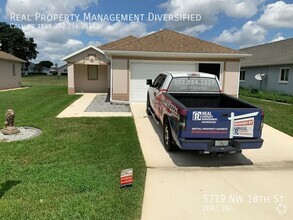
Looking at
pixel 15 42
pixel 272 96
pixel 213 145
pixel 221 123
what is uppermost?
pixel 15 42

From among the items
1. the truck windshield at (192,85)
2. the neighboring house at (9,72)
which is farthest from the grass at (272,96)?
the neighboring house at (9,72)

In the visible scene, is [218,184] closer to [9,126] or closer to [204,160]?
[204,160]

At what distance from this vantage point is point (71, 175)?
479 cm

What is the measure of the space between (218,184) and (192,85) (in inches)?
149

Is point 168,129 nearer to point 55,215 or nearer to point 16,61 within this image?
point 55,215

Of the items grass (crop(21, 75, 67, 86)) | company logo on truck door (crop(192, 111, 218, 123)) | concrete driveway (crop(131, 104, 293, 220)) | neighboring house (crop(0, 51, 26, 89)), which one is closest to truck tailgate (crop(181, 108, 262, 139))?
company logo on truck door (crop(192, 111, 218, 123))

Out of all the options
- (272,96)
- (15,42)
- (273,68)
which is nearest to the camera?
(272,96)

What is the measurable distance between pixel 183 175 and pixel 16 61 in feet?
89.8

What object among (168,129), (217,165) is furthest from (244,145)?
(168,129)

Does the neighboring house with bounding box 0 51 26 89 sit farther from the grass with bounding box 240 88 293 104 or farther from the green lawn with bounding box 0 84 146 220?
the grass with bounding box 240 88 293 104

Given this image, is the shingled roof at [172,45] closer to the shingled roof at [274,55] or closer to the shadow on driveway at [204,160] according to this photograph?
the shingled roof at [274,55]

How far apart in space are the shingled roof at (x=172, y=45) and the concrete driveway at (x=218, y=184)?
8.28m

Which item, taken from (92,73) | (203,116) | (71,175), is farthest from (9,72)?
(203,116)

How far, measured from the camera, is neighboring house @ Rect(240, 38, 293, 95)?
19766 millimetres
